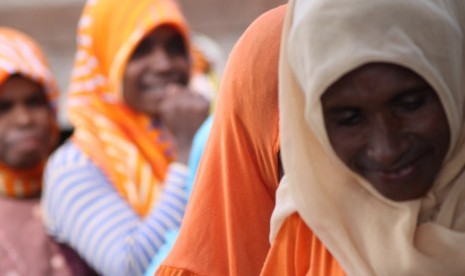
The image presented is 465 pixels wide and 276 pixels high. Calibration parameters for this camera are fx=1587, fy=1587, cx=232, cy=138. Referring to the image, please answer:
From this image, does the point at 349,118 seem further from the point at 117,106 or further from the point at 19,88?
the point at 19,88

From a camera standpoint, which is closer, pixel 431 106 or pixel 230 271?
pixel 431 106

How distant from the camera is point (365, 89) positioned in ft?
10.0

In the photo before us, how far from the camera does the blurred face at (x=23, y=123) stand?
5.85m

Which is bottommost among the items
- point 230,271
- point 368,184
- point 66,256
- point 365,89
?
point 66,256

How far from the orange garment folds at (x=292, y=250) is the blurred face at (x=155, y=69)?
7.72ft

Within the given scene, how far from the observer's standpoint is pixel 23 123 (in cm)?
585

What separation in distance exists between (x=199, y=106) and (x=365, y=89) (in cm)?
237

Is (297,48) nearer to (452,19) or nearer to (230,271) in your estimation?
(452,19)

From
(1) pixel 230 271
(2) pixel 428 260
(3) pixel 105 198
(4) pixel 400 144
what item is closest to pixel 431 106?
(4) pixel 400 144

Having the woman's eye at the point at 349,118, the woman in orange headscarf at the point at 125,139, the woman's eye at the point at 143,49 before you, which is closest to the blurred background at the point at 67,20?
the woman in orange headscarf at the point at 125,139

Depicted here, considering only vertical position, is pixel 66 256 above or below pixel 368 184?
below

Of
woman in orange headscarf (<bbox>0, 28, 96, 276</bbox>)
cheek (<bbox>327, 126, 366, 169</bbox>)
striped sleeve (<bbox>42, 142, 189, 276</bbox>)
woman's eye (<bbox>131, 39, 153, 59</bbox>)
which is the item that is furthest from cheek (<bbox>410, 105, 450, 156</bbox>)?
woman's eye (<bbox>131, 39, 153, 59</bbox>)

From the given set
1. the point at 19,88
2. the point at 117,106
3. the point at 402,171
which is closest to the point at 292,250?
the point at 402,171

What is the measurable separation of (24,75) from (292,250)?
115 inches
